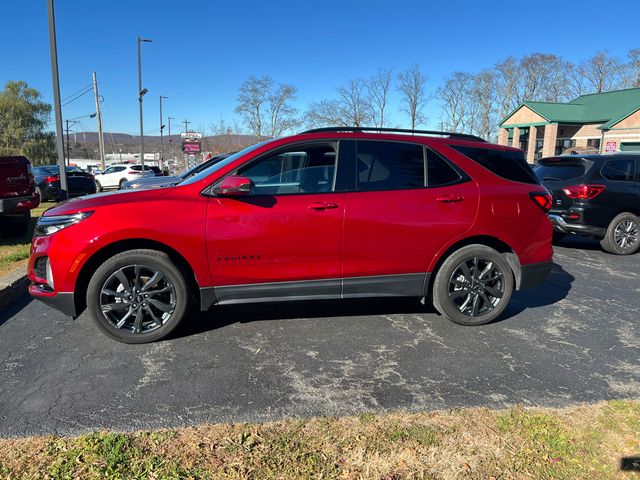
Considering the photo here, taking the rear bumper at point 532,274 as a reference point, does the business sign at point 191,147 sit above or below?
above

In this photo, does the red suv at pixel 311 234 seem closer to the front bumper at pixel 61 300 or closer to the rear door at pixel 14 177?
the front bumper at pixel 61 300

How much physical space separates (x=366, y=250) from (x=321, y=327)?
2.95 ft

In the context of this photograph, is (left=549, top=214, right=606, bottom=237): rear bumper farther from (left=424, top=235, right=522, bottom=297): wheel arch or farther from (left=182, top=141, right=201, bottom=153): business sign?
(left=182, top=141, right=201, bottom=153): business sign

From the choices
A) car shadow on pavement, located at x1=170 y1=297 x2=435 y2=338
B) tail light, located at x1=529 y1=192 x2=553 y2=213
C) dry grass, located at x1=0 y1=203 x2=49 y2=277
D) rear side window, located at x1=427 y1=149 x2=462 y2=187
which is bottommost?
car shadow on pavement, located at x1=170 y1=297 x2=435 y2=338

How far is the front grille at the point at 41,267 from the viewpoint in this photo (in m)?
3.81

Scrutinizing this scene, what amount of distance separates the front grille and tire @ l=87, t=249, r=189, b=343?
0.43 metres

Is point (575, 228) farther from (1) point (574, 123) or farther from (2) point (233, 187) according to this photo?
(1) point (574, 123)

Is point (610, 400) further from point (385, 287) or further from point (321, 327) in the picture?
point (321, 327)

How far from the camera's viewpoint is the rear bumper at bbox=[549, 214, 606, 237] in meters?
7.82

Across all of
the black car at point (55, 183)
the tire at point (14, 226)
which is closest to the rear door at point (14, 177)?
the tire at point (14, 226)

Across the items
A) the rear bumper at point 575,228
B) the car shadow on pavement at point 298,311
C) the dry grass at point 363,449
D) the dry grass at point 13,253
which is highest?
the rear bumper at point 575,228

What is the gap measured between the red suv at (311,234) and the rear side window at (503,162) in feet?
0.04

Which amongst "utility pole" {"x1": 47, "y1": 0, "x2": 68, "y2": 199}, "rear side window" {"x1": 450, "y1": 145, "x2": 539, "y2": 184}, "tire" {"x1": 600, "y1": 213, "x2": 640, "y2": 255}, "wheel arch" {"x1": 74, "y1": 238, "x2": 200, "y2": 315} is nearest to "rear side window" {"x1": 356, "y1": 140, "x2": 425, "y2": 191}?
"rear side window" {"x1": 450, "y1": 145, "x2": 539, "y2": 184}

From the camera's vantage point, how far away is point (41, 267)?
3.84m
